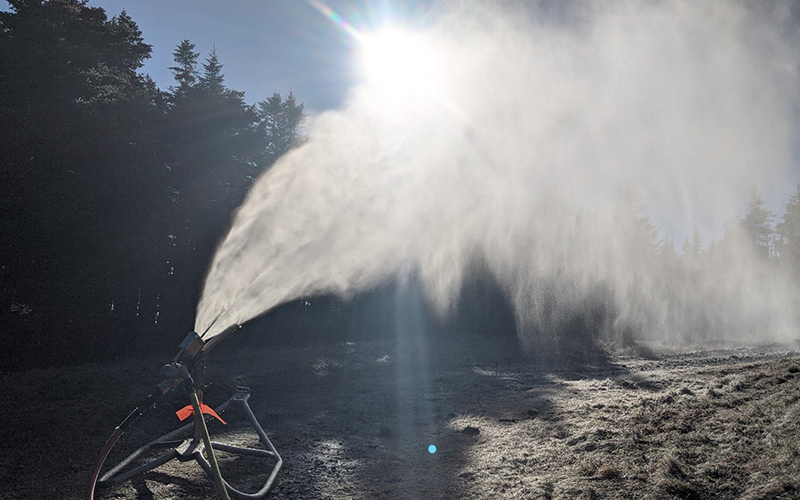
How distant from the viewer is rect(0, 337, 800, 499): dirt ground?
18.2 feet

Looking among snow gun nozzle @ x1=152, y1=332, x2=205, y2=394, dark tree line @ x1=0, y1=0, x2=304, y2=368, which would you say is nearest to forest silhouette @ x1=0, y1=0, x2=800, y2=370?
dark tree line @ x1=0, y1=0, x2=304, y2=368

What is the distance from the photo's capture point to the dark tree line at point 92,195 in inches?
503

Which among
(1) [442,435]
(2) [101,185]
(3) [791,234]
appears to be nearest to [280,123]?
(2) [101,185]

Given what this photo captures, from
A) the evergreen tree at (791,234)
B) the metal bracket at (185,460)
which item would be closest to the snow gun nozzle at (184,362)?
the metal bracket at (185,460)

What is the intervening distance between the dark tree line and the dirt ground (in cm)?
220

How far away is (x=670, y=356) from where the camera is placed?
2131 cm

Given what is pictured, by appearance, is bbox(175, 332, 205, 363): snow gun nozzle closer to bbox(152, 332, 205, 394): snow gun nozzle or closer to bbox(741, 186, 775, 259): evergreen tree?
bbox(152, 332, 205, 394): snow gun nozzle

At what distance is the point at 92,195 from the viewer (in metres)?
14.3

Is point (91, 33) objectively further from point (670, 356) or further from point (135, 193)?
point (670, 356)

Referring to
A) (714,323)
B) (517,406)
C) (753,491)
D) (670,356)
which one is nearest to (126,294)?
(517,406)

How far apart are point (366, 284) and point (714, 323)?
39721 mm

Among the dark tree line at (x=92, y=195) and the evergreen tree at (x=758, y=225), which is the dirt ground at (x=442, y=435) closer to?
the dark tree line at (x=92, y=195)

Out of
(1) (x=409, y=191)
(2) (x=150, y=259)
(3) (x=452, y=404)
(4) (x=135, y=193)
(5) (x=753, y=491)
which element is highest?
(1) (x=409, y=191)

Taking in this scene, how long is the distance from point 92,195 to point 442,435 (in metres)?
13.7
